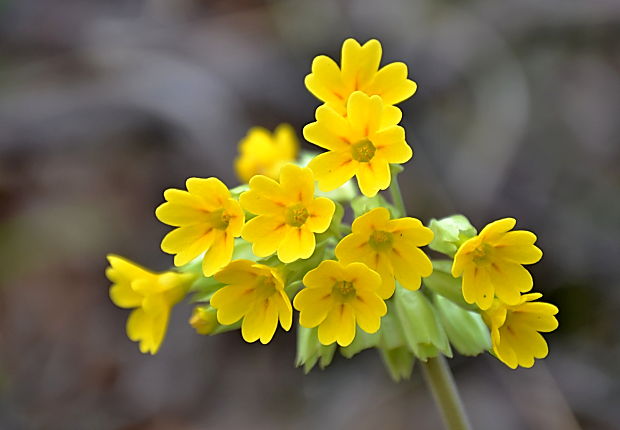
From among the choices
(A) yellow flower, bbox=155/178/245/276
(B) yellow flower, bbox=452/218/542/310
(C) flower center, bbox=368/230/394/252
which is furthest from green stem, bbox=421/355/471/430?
(A) yellow flower, bbox=155/178/245/276

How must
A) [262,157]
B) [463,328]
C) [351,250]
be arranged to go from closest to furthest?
[351,250] < [463,328] < [262,157]

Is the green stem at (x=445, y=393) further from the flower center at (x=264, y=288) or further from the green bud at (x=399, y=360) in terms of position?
the flower center at (x=264, y=288)

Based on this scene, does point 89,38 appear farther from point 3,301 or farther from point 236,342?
point 236,342

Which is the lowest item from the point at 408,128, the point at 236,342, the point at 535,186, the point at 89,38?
the point at 236,342

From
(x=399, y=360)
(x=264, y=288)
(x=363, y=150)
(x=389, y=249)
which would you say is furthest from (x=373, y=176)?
(x=399, y=360)

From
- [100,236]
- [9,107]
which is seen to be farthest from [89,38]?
[100,236]

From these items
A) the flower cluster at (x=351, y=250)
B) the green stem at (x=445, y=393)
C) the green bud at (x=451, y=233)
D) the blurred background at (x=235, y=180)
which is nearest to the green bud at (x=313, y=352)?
the flower cluster at (x=351, y=250)

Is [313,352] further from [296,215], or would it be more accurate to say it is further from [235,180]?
[235,180]
